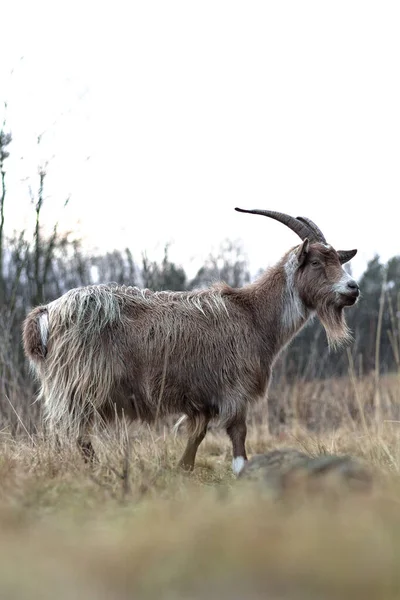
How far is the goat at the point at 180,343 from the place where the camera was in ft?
16.5

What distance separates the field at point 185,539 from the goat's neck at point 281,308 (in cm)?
235

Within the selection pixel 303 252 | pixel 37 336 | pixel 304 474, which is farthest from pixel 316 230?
pixel 304 474

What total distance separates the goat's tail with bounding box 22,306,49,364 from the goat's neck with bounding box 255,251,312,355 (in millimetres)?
1778

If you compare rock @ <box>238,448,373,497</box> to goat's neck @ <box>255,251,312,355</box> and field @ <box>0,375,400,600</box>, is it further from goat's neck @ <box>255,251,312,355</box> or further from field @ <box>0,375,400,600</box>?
goat's neck @ <box>255,251,312,355</box>

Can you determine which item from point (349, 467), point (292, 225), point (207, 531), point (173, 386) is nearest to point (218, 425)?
point (173, 386)

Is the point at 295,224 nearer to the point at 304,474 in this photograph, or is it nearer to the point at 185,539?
the point at 304,474

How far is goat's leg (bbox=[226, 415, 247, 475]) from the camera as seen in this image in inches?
207

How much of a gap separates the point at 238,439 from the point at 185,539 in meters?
3.25

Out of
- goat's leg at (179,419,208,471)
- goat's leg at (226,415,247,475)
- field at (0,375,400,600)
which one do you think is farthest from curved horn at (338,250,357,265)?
field at (0,375,400,600)

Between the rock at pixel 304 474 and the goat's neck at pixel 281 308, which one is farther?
the goat's neck at pixel 281 308

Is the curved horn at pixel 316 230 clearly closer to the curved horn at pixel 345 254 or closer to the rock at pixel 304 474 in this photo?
the curved horn at pixel 345 254

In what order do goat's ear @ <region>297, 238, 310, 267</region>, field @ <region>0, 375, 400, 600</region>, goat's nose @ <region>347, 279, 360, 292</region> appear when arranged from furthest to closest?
goat's ear @ <region>297, 238, 310, 267</region>, goat's nose @ <region>347, 279, 360, 292</region>, field @ <region>0, 375, 400, 600</region>

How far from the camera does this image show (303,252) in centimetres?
573

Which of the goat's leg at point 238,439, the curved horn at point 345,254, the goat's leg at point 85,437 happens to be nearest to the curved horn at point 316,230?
the curved horn at point 345,254
